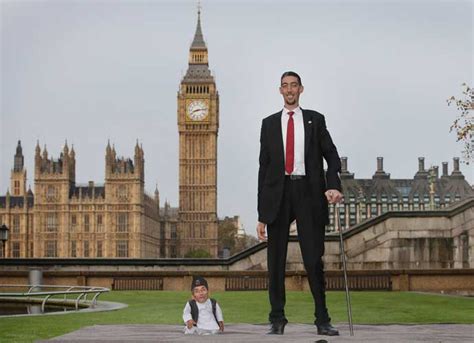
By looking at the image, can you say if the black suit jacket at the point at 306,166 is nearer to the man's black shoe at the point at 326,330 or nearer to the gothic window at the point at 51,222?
the man's black shoe at the point at 326,330

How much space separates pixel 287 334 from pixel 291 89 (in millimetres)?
1619

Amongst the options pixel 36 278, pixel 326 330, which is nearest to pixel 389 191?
pixel 36 278

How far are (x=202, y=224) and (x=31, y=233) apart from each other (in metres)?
20.6

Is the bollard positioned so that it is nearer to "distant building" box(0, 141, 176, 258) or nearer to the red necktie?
the red necktie

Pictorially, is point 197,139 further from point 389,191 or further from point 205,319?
point 205,319

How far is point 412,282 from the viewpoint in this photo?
1669cm

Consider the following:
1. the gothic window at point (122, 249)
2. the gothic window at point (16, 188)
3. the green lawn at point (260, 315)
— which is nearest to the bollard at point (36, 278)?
the green lawn at point (260, 315)

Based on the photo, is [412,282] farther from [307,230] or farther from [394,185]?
[394,185]

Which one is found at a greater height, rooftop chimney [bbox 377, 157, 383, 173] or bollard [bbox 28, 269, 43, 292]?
rooftop chimney [bbox 377, 157, 383, 173]

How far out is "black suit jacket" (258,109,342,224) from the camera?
5934 mm

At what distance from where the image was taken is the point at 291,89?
19.9 ft

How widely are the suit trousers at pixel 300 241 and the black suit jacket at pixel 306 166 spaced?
5 cm

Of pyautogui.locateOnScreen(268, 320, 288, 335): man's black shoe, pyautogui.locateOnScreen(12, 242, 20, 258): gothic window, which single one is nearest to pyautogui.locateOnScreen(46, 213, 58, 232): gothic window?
pyautogui.locateOnScreen(12, 242, 20, 258): gothic window

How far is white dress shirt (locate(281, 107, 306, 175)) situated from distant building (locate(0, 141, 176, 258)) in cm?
9556
